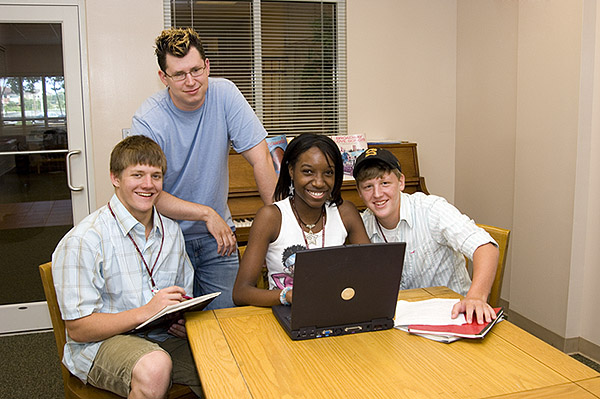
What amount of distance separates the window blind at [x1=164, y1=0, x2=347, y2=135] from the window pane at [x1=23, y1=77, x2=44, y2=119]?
3.80ft

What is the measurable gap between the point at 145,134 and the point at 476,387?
1.50m

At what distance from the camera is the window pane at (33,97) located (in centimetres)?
364

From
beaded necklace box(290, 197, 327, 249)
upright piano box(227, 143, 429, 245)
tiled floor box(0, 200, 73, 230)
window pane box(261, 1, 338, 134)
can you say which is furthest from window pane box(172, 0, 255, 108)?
beaded necklace box(290, 197, 327, 249)

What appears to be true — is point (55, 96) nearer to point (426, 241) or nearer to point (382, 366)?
point (426, 241)

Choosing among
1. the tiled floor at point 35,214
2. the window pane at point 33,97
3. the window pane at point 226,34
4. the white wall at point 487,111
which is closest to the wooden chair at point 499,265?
the white wall at point 487,111

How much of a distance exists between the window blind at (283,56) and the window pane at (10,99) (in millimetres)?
1291

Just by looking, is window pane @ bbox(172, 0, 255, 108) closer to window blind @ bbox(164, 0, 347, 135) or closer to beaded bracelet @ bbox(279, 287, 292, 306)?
window blind @ bbox(164, 0, 347, 135)

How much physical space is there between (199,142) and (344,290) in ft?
Result: 3.53

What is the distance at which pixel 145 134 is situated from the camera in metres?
2.06

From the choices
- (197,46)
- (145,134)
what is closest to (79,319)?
(145,134)

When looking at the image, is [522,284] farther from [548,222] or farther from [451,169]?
[451,169]

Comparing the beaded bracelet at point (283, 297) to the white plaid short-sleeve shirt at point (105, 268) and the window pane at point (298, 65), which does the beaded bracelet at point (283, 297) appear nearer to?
the white plaid short-sleeve shirt at point (105, 268)

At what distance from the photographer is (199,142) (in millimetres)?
2164

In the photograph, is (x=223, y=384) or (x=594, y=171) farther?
(x=594, y=171)
